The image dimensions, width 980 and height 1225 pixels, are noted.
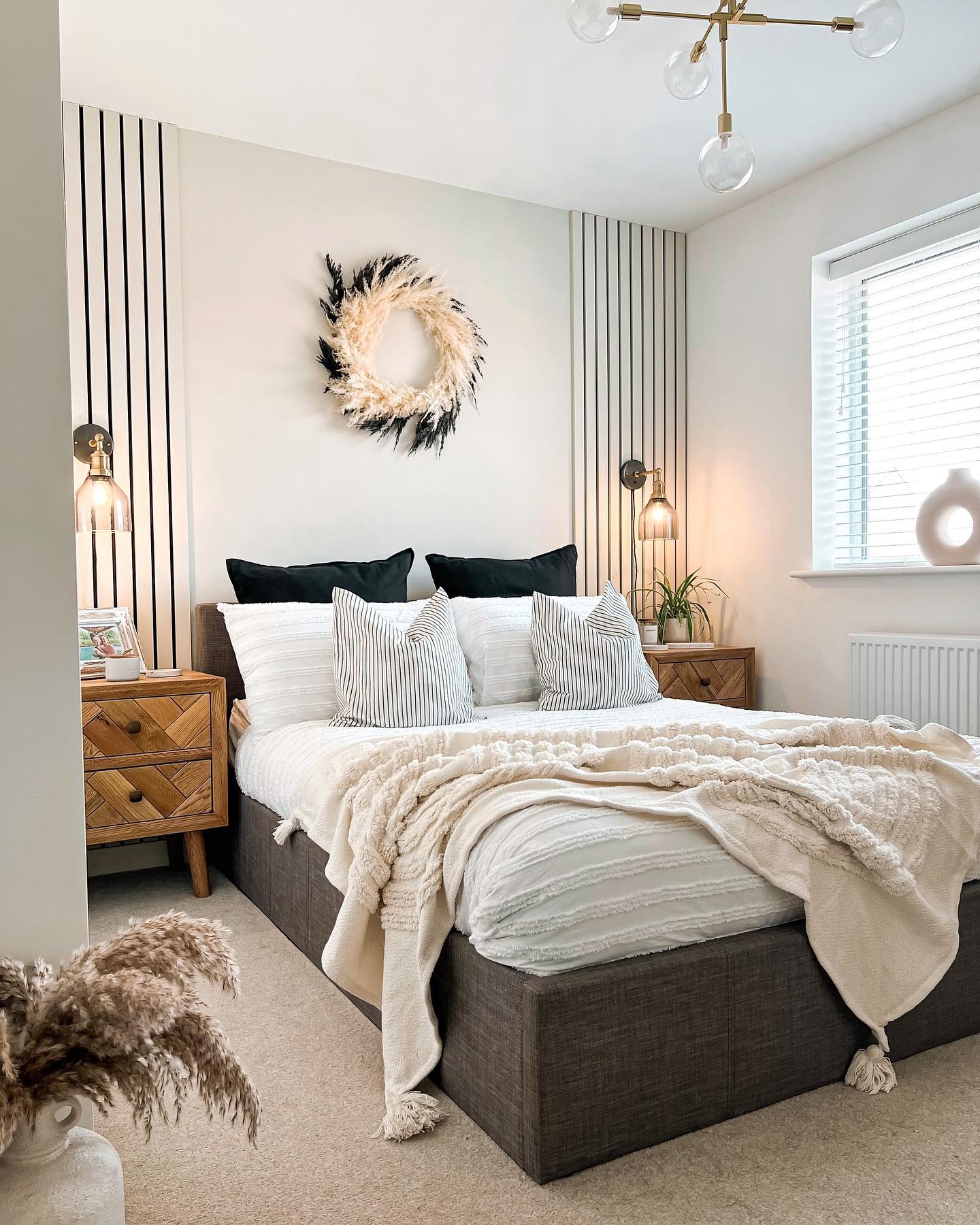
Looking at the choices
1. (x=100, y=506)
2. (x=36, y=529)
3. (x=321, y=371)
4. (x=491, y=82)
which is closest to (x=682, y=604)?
(x=321, y=371)

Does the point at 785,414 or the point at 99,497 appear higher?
the point at 785,414

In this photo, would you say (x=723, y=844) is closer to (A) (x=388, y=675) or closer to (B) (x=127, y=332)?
(A) (x=388, y=675)

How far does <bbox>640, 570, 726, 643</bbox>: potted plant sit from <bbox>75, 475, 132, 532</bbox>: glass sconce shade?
228cm

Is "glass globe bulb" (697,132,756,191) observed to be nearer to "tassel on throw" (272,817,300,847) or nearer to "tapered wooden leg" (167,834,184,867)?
"tassel on throw" (272,817,300,847)

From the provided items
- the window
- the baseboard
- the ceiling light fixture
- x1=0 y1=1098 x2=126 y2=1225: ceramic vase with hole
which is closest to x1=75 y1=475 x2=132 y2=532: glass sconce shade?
the baseboard

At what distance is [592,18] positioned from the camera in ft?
6.49

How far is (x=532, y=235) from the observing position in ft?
A: 13.4

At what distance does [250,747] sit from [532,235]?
2.54 m

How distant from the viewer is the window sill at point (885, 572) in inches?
129

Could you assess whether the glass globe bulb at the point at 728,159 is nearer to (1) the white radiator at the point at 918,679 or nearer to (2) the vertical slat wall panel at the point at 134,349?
(1) the white radiator at the point at 918,679

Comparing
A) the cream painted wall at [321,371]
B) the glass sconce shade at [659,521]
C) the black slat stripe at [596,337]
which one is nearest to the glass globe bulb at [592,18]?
the cream painted wall at [321,371]

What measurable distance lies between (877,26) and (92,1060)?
7.65ft

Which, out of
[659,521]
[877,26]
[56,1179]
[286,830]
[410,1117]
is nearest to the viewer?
[56,1179]

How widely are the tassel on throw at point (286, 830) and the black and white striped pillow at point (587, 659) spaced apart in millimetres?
989
